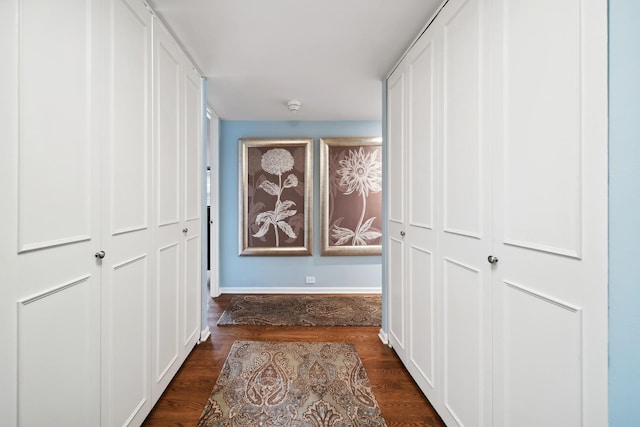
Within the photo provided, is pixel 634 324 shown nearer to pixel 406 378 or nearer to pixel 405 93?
pixel 406 378

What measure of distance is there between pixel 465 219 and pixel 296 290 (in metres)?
3.02

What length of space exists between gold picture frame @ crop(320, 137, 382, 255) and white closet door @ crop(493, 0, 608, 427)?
2831 mm

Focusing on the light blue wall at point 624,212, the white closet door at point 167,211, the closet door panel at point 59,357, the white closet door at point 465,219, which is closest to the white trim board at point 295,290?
the white closet door at point 167,211

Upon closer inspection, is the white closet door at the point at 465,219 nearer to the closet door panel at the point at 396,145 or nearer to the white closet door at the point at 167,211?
the closet door panel at the point at 396,145

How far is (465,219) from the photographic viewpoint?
1.42 metres

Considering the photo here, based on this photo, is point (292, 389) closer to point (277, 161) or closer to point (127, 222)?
point (127, 222)

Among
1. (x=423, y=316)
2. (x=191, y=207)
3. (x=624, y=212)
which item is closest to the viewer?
(x=624, y=212)

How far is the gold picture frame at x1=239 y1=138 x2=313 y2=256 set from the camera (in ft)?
13.1

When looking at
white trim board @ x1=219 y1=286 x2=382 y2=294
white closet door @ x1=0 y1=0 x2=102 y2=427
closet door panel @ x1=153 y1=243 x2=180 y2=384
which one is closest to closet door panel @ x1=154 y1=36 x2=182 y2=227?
closet door panel @ x1=153 y1=243 x2=180 y2=384

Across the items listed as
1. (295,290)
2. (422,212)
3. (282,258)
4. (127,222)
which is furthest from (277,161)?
(127,222)

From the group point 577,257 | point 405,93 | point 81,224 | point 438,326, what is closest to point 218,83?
point 405,93

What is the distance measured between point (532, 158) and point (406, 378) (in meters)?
1.74

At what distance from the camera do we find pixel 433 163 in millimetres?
1757

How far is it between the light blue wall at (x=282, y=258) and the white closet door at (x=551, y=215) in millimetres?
2887
